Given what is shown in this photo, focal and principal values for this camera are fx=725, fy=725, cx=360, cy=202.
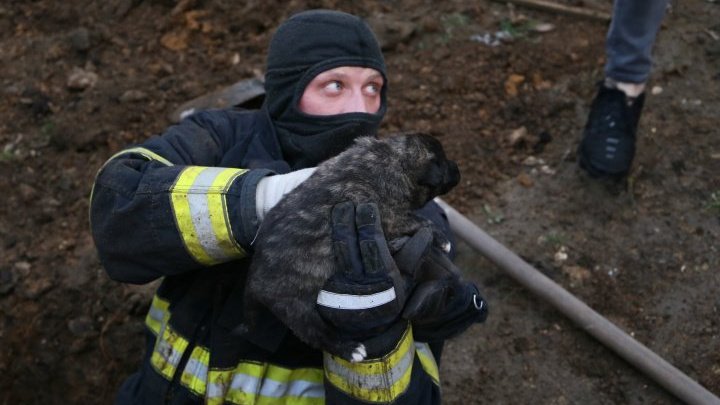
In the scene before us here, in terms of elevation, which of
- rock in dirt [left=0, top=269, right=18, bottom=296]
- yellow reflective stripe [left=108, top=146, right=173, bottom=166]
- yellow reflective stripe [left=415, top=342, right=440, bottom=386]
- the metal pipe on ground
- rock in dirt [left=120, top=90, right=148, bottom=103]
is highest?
yellow reflective stripe [left=108, top=146, right=173, bottom=166]

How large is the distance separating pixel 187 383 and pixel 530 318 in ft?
5.73

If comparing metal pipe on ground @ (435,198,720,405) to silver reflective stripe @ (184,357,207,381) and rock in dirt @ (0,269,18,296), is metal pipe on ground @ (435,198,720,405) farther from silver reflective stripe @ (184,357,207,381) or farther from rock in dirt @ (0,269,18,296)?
rock in dirt @ (0,269,18,296)

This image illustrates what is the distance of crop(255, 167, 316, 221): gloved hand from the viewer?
1909mm

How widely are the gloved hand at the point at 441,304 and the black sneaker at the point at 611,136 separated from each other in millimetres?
1790

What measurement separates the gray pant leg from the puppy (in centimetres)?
219

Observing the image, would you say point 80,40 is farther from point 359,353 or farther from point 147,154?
point 359,353

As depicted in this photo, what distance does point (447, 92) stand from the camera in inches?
171

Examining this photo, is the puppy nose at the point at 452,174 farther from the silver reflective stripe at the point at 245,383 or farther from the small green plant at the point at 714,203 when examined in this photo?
the small green plant at the point at 714,203

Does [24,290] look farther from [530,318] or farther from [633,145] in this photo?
[633,145]

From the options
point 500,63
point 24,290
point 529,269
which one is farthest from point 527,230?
point 24,290

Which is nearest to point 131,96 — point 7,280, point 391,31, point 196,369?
point 7,280

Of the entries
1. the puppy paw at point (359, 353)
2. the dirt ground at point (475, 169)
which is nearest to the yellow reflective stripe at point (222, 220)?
the puppy paw at point (359, 353)

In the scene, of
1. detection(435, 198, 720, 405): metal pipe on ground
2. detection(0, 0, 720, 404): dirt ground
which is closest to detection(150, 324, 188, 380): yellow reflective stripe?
detection(0, 0, 720, 404): dirt ground

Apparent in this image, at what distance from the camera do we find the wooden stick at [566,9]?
461cm
